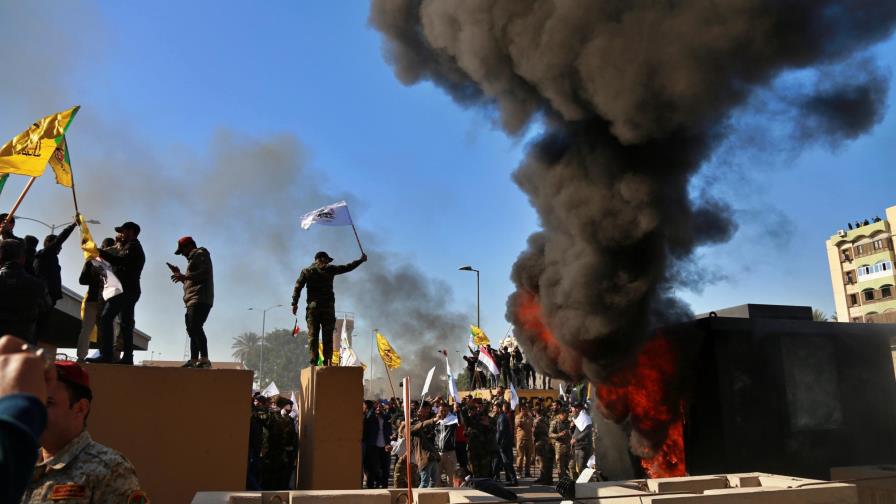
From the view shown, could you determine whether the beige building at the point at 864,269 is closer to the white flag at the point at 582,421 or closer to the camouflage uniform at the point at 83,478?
the white flag at the point at 582,421

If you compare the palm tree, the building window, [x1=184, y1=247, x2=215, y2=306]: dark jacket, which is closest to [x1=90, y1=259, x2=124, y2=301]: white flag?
[x1=184, y1=247, x2=215, y2=306]: dark jacket

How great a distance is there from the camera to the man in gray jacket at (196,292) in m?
7.37

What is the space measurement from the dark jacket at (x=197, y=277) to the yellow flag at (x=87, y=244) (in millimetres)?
969

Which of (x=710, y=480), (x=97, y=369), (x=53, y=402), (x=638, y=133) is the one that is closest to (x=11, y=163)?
(x=97, y=369)

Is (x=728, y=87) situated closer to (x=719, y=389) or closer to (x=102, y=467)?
(x=719, y=389)

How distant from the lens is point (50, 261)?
712 cm

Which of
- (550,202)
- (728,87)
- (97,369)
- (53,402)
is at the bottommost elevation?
(53,402)

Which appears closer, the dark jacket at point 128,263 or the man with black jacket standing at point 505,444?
the dark jacket at point 128,263

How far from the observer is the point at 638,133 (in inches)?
518

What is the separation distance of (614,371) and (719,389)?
109 inches

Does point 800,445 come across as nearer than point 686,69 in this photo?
Yes

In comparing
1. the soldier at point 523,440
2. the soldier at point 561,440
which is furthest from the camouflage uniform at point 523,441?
the soldier at point 561,440

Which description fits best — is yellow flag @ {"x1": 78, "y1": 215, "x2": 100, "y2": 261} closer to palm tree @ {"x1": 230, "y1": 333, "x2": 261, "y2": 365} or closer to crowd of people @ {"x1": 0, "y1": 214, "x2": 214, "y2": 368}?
crowd of people @ {"x1": 0, "y1": 214, "x2": 214, "y2": 368}

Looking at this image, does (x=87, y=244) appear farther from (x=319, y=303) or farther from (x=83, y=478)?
(x=83, y=478)
